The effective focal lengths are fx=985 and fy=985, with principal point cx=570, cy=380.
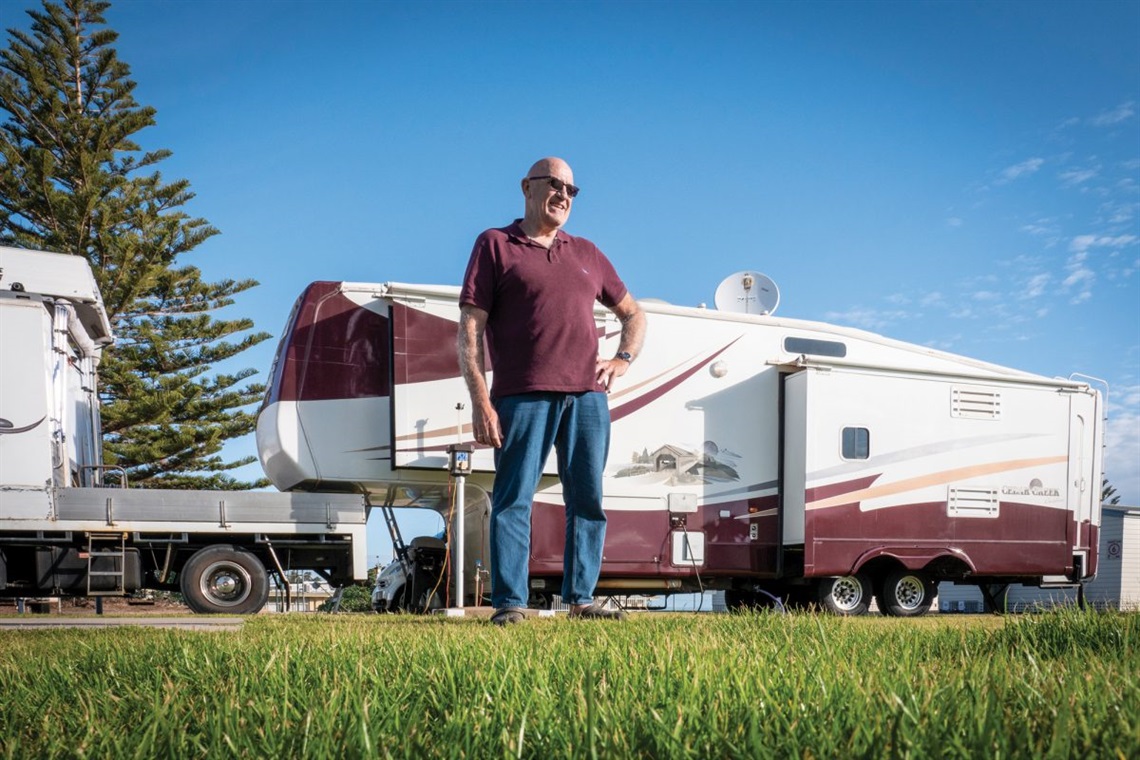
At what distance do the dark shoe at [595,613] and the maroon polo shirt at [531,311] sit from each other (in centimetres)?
93

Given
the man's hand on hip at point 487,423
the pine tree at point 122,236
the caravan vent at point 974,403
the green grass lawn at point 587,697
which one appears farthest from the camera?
the pine tree at point 122,236

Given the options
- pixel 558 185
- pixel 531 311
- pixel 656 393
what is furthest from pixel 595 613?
pixel 656 393

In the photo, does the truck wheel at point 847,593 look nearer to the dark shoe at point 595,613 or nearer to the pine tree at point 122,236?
the dark shoe at point 595,613

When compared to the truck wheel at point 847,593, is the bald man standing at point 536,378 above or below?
above

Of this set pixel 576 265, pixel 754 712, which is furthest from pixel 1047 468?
pixel 754 712

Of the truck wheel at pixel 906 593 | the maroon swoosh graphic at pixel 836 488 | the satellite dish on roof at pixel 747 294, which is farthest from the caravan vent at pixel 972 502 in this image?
the satellite dish on roof at pixel 747 294

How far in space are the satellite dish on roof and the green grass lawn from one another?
293 inches

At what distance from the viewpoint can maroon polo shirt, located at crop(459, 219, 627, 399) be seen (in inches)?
159

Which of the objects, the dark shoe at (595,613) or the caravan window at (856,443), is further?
the caravan window at (856,443)

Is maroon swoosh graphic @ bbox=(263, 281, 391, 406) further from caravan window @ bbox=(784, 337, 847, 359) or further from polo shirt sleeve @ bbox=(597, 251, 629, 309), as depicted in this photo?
polo shirt sleeve @ bbox=(597, 251, 629, 309)

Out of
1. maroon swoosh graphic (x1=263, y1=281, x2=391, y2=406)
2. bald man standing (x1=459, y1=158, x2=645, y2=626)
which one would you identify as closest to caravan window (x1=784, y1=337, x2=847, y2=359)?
maroon swoosh graphic (x1=263, y1=281, x2=391, y2=406)

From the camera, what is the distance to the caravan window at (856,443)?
31.2 feet

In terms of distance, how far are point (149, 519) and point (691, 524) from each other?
4.78 metres

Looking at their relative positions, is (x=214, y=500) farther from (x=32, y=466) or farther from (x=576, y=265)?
(x=576, y=265)
